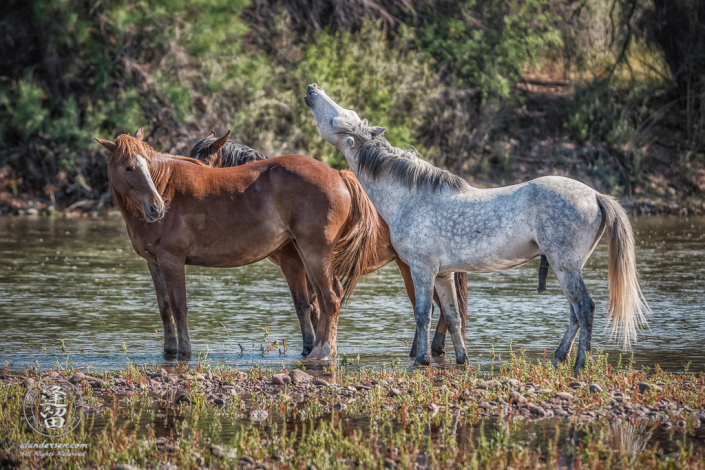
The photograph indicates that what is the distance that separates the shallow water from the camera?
25.0ft

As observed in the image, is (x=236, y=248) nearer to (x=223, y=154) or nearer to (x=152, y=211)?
(x=152, y=211)

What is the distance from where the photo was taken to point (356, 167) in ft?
24.1

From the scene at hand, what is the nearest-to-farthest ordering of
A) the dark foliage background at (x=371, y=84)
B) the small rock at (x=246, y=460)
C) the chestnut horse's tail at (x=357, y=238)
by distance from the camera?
the small rock at (x=246, y=460) → the chestnut horse's tail at (x=357, y=238) → the dark foliage background at (x=371, y=84)

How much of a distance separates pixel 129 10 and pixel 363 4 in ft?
25.7

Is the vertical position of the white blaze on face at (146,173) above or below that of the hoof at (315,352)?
above

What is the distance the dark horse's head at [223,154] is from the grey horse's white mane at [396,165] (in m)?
1.39

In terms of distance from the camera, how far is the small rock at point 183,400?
5859 mm

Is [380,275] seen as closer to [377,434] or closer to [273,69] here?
[377,434]

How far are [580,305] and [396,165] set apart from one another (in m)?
1.91

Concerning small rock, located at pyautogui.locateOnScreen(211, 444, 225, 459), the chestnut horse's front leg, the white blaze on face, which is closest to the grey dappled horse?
the white blaze on face

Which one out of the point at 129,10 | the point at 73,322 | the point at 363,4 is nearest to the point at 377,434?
the point at 73,322

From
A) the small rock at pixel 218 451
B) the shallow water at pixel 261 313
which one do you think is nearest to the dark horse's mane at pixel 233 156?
the shallow water at pixel 261 313

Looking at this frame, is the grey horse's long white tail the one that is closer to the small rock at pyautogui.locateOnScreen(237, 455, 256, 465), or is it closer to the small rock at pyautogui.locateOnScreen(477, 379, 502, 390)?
the small rock at pyautogui.locateOnScreen(477, 379, 502, 390)

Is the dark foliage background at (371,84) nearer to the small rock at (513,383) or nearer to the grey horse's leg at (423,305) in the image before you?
the grey horse's leg at (423,305)
